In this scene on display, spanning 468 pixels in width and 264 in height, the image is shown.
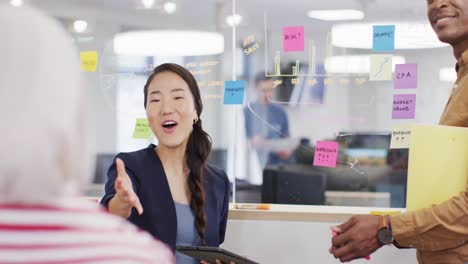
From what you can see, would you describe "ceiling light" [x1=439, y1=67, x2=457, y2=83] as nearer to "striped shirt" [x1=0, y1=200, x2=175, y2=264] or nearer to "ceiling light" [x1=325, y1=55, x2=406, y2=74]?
"ceiling light" [x1=325, y1=55, x2=406, y2=74]

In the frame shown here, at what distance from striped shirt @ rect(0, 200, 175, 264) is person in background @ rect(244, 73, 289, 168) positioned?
2481mm

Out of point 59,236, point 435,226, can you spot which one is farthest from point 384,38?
point 59,236

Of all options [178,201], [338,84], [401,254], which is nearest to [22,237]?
[178,201]

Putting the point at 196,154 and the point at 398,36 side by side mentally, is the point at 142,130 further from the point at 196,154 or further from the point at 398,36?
the point at 398,36

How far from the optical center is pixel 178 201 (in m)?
2.44

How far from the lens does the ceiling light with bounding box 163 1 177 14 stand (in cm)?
404

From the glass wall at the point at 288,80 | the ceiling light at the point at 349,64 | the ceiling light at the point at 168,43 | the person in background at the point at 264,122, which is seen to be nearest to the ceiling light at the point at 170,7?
the glass wall at the point at 288,80

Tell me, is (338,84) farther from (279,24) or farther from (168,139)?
(168,139)

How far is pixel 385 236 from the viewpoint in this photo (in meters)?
1.88

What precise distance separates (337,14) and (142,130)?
1.22 metres

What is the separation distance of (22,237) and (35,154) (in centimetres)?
11

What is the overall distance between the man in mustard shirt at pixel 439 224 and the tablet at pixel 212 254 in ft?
1.00

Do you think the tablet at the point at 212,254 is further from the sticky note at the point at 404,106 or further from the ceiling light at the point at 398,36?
the ceiling light at the point at 398,36

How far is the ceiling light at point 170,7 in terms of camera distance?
4039mm
